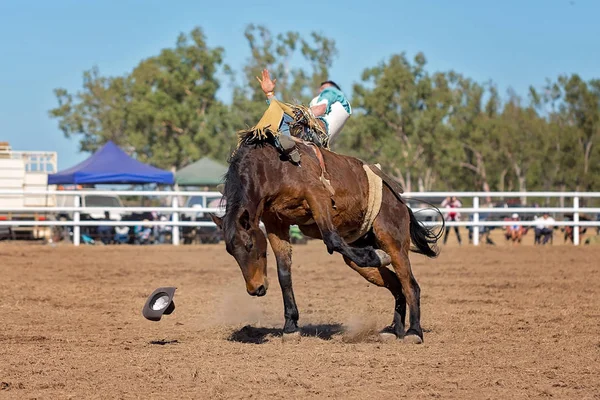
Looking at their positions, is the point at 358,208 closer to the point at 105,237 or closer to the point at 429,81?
Answer: the point at 105,237

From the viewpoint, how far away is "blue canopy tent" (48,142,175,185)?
2480cm

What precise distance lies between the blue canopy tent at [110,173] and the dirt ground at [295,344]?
10.6m

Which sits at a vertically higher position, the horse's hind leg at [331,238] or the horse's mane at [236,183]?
the horse's mane at [236,183]

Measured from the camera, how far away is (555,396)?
16.1 ft

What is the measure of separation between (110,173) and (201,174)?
5.34m

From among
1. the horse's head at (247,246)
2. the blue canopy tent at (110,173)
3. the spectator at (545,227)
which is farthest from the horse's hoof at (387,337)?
the blue canopy tent at (110,173)

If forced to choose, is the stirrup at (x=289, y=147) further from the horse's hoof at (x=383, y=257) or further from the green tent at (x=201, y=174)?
the green tent at (x=201, y=174)

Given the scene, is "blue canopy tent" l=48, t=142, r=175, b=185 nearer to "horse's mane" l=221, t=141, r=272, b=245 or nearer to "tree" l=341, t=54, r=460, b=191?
"horse's mane" l=221, t=141, r=272, b=245

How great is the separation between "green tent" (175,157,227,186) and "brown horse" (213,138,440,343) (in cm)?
2149

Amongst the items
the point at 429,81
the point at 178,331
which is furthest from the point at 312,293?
the point at 429,81

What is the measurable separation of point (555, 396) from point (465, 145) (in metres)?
58.9

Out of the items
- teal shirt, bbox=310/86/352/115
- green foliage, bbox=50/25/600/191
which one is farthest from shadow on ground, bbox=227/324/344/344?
green foliage, bbox=50/25/600/191

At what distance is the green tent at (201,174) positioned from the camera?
29.3m

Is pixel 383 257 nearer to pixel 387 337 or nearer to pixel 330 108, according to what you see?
pixel 387 337
